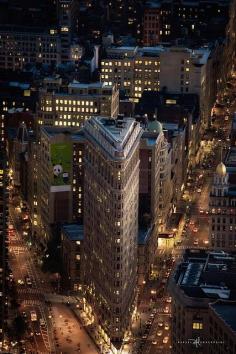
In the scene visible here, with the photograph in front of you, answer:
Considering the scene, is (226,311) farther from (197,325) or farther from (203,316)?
(197,325)

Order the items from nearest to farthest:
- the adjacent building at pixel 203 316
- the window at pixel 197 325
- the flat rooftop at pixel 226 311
→ the flat rooftop at pixel 226 311 → the adjacent building at pixel 203 316 → the window at pixel 197 325

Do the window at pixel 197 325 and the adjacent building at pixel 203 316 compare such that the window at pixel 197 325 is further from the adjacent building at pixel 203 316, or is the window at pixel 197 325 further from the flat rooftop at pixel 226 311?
the flat rooftop at pixel 226 311

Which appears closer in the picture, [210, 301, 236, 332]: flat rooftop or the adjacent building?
[210, 301, 236, 332]: flat rooftop

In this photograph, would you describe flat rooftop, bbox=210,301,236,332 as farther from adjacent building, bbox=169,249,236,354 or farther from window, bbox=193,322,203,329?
window, bbox=193,322,203,329

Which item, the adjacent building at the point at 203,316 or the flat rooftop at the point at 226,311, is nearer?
the flat rooftop at the point at 226,311

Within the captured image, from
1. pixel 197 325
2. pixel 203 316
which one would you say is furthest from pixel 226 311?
pixel 197 325

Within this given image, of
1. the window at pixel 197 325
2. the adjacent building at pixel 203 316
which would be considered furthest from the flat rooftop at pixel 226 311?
the window at pixel 197 325

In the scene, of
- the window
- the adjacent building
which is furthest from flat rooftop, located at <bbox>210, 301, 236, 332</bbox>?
the window

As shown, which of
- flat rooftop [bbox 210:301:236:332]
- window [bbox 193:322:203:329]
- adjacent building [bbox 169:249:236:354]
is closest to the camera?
flat rooftop [bbox 210:301:236:332]

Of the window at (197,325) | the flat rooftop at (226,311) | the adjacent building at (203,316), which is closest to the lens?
the flat rooftop at (226,311)

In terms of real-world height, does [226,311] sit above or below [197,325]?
above
